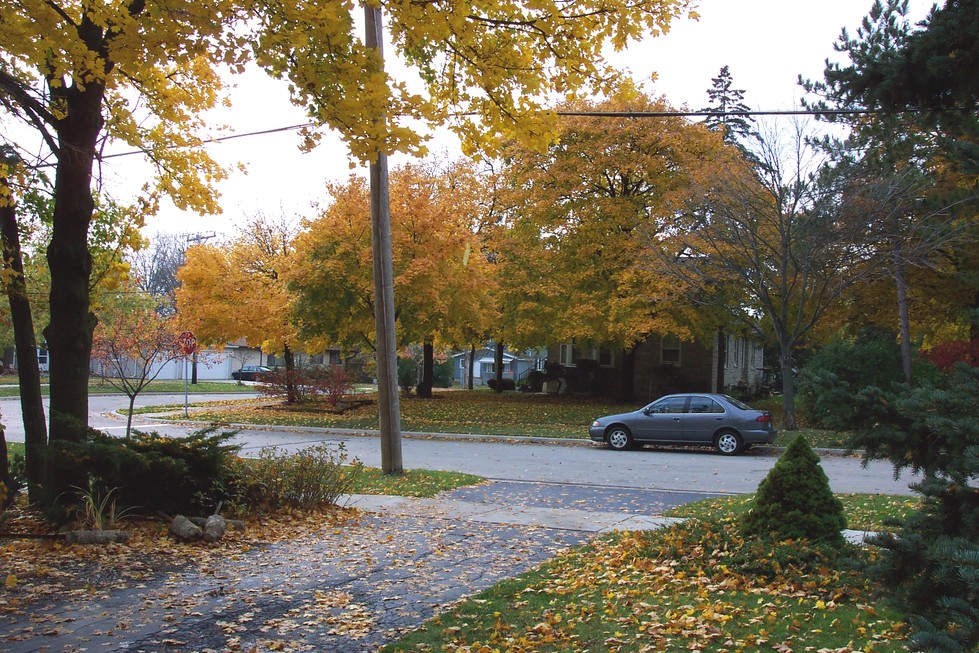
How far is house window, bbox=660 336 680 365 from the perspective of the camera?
38.1 meters

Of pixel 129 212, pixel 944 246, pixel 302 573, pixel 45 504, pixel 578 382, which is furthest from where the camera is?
pixel 578 382

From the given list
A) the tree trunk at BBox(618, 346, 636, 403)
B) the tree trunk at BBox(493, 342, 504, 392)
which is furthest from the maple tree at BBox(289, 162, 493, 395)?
the tree trunk at BBox(493, 342, 504, 392)

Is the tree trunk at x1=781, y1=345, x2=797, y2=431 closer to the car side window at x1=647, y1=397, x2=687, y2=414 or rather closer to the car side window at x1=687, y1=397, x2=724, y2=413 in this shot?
the car side window at x1=687, y1=397, x2=724, y2=413

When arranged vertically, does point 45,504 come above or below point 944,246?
below

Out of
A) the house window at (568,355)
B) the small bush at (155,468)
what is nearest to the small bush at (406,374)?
the house window at (568,355)

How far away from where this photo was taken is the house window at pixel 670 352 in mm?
38125

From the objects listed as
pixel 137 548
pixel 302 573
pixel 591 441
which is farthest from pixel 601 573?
pixel 591 441

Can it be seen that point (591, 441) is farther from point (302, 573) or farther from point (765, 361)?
point (765, 361)

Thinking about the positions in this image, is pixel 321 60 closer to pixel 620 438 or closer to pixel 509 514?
pixel 509 514

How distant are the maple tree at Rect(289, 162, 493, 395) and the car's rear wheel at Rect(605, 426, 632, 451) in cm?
707

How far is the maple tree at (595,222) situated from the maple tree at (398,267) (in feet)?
11.6

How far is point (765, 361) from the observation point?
167 ft


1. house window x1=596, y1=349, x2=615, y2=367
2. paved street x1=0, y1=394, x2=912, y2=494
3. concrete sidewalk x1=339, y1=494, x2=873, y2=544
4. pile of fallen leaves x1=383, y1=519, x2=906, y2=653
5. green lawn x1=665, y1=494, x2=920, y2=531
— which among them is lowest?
paved street x1=0, y1=394, x2=912, y2=494

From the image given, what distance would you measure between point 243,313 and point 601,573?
26.3 m
